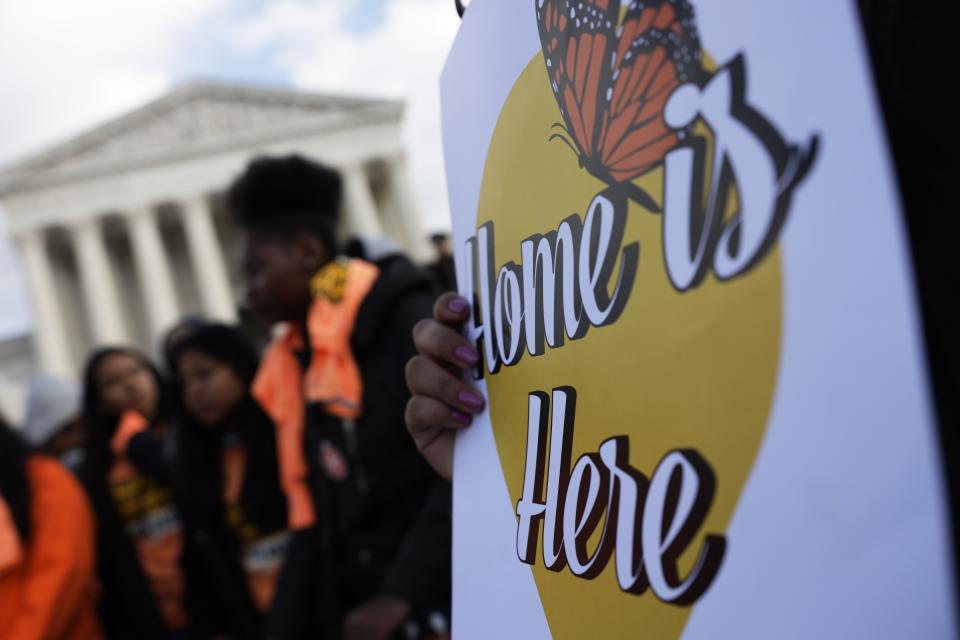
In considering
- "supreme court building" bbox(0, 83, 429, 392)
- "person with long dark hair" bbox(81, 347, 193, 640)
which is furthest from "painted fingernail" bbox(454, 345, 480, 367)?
"supreme court building" bbox(0, 83, 429, 392)

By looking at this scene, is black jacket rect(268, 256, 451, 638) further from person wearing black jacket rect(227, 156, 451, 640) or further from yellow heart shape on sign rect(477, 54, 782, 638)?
yellow heart shape on sign rect(477, 54, 782, 638)

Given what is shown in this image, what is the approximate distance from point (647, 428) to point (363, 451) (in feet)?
4.48

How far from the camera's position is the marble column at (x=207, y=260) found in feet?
86.2

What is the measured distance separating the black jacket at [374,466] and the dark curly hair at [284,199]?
0.41 meters

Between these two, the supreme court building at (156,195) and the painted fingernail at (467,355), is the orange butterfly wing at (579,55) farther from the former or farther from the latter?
the supreme court building at (156,195)

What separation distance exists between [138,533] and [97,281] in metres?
26.2

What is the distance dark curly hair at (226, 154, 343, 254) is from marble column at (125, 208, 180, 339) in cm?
2523

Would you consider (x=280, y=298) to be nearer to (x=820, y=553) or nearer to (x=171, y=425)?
(x=171, y=425)

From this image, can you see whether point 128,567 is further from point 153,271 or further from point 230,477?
point 153,271

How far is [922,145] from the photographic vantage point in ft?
Answer: 1.28

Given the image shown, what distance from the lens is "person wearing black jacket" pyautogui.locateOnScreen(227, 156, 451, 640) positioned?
158 centimetres

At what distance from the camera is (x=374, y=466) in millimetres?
1746

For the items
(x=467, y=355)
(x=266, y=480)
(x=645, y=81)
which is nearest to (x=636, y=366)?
(x=645, y=81)

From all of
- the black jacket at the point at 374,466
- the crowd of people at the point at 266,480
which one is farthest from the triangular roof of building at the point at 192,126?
the black jacket at the point at 374,466
